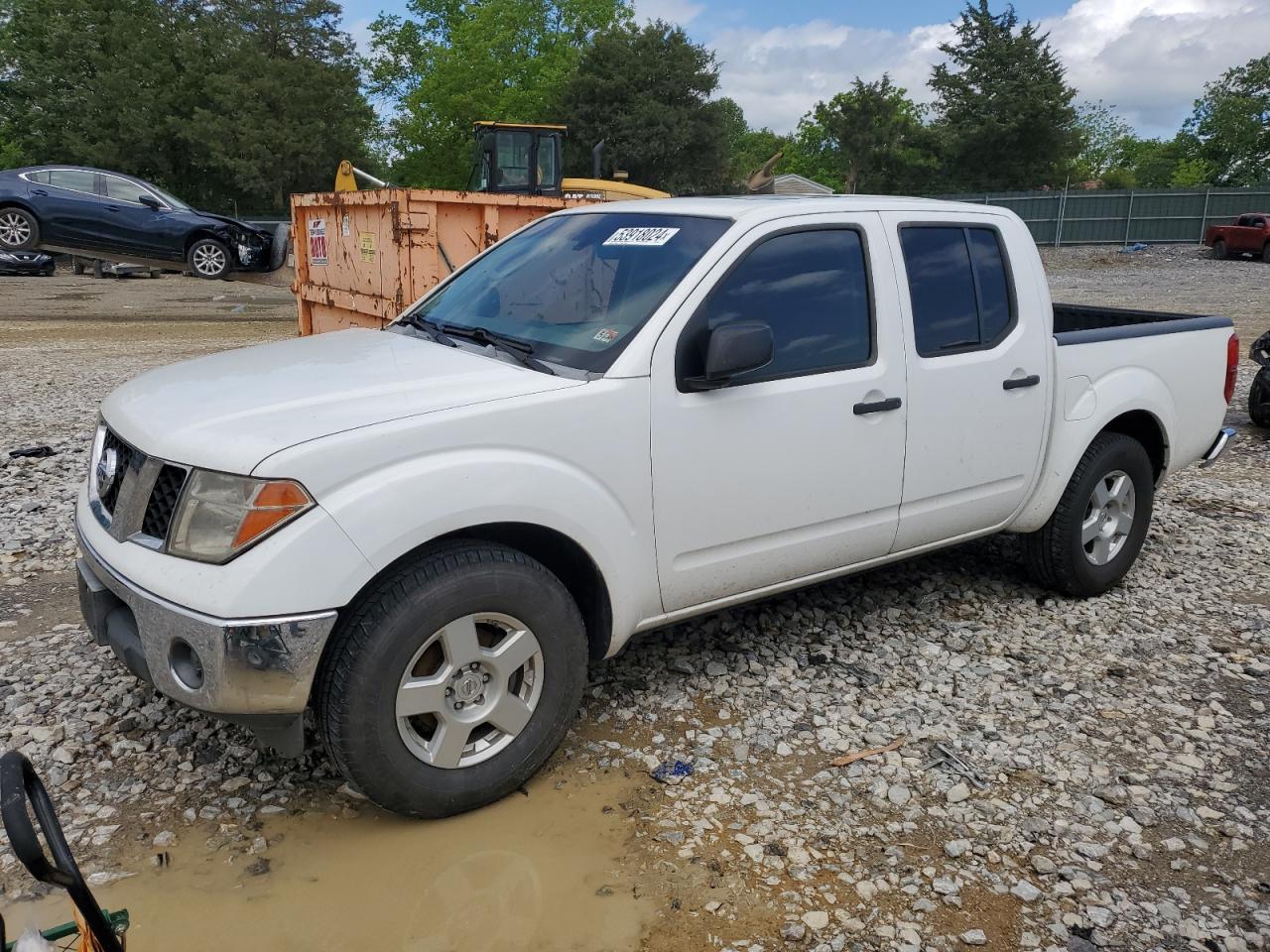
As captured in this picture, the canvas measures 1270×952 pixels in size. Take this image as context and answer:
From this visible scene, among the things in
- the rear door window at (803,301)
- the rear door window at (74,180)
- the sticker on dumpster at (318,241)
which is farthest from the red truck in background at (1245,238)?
the rear door window at (803,301)

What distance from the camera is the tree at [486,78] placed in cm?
4938

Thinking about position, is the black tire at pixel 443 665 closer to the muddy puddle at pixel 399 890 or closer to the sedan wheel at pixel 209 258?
the muddy puddle at pixel 399 890

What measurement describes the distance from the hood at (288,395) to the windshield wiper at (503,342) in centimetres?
7

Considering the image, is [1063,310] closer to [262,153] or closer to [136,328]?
[136,328]

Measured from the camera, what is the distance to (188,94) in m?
42.9

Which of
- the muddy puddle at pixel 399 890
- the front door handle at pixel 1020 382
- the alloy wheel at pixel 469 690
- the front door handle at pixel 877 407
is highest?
the front door handle at pixel 1020 382

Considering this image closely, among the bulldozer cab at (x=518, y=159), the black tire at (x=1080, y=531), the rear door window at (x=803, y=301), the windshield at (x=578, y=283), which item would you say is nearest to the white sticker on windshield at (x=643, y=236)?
the windshield at (x=578, y=283)

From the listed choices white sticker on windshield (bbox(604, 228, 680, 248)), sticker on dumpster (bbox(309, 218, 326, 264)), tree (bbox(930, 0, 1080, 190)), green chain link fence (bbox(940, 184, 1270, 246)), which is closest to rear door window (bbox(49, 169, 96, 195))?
sticker on dumpster (bbox(309, 218, 326, 264))

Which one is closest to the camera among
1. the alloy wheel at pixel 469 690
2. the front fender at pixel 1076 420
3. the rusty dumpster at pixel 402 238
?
the alloy wheel at pixel 469 690

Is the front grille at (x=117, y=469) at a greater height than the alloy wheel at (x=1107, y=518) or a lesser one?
greater

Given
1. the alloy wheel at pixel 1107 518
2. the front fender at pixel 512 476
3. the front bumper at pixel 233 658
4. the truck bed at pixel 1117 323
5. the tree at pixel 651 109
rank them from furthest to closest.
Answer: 1. the tree at pixel 651 109
2. the alloy wheel at pixel 1107 518
3. the truck bed at pixel 1117 323
4. the front fender at pixel 512 476
5. the front bumper at pixel 233 658

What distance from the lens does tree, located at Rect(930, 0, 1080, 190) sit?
47844 millimetres

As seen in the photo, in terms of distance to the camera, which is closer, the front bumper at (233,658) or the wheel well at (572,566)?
the front bumper at (233,658)

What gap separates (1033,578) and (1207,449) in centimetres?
128
